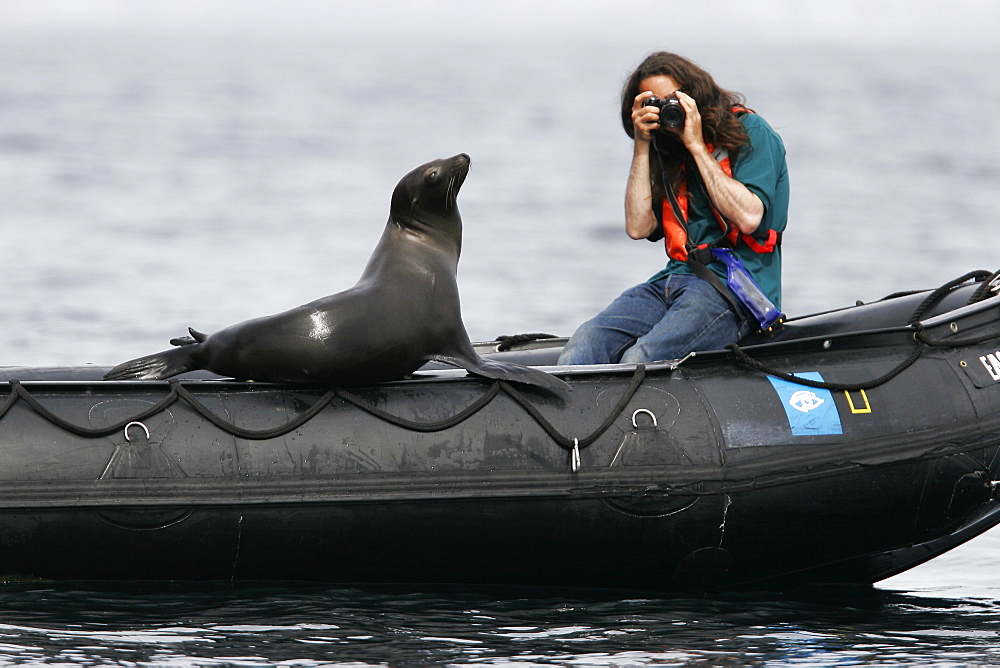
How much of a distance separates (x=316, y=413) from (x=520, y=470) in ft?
2.41

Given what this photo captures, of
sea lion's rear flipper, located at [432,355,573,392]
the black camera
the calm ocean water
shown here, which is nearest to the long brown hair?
the black camera

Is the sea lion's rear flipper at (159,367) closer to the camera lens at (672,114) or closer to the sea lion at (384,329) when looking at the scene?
the sea lion at (384,329)

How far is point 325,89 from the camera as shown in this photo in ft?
127

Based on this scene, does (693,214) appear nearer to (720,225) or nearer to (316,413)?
(720,225)

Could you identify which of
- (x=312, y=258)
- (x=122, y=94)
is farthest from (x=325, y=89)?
(x=312, y=258)

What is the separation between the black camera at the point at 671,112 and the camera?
5871 millimetres

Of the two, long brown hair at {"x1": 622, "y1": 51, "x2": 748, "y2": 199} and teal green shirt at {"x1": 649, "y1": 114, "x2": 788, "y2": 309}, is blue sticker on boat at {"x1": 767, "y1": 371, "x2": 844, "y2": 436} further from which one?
long brown hair at {"x1": 622, "y1": 51, "x2": 748, "y2": 199}

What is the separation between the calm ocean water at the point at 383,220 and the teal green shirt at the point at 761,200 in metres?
1.30

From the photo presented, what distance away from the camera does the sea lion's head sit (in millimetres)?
5527

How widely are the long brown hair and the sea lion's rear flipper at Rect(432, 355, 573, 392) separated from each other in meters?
1.17

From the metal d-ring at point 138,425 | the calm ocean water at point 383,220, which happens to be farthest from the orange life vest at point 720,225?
the metal d-ring at point 138,425

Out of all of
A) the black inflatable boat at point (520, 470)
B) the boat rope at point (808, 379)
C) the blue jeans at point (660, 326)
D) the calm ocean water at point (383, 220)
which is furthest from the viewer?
the blue jeans at point (660, 326)

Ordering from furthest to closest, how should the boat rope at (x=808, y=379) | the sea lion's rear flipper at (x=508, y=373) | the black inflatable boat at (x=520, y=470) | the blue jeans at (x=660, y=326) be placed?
1. the blue jeans at (x=660, y=326)
2. the boat rope at (x=808, y=379)
3. the sea lion's rear flipper at (x=508, y=373)
4. the black inflatable boat at (x=520, y=470)

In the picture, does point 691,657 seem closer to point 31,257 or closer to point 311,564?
point 311,564
